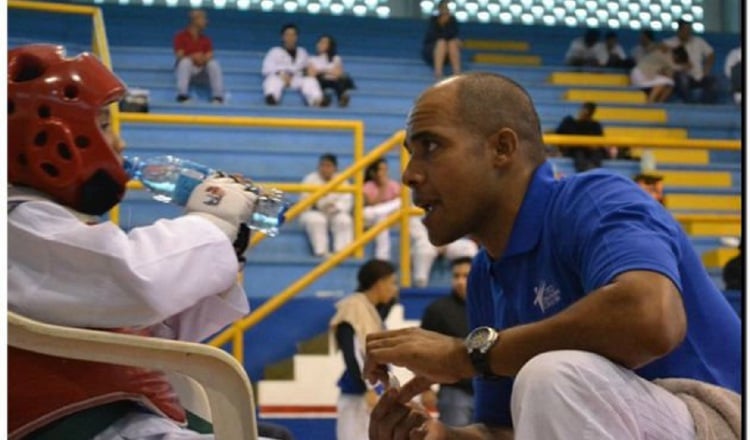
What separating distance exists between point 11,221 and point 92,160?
196 mm

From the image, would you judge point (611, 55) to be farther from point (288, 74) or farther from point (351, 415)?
point (351, 415)

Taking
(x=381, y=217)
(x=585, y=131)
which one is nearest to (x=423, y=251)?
(x=381, y=217)

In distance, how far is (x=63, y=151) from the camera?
2008 mm

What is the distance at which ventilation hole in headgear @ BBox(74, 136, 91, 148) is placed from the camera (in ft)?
6.67

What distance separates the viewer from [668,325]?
1.67 metres

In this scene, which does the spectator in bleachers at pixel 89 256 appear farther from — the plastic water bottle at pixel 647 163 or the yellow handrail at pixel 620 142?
the plastic water bottle at pixel 647 163

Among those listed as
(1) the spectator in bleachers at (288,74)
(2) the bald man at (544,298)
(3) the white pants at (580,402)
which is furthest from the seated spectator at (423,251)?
(3) the white pants at (580,402)

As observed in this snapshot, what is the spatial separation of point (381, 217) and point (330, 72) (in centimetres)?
358

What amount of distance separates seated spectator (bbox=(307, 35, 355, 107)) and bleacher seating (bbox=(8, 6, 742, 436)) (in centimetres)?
15

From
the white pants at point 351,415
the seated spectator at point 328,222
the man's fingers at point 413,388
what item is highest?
the man's fingers at point 413,388

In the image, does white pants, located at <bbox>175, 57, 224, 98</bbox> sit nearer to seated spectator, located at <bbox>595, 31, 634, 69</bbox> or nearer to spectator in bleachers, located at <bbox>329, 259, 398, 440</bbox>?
seated spectator, located at <bbox>595, 31, 634, 69</bbox>

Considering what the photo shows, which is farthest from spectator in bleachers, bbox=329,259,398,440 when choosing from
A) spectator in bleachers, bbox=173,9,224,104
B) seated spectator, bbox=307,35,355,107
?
seated spectator, bbox=307,35,355,107

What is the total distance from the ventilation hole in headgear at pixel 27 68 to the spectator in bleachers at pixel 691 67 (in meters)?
10.4

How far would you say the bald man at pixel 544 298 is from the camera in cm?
165
